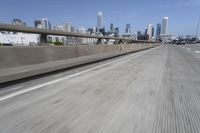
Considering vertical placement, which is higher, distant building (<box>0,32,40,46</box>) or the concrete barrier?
distant building (<box>0,32,40,46</box>)

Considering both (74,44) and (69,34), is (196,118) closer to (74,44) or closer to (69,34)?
(69,34)

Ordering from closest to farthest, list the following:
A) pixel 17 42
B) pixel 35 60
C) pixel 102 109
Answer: pixel 102 109, pixel 35 60, pixel 17 42

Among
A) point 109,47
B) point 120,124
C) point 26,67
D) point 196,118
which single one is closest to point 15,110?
point 120,124

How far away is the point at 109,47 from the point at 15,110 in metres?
10.7

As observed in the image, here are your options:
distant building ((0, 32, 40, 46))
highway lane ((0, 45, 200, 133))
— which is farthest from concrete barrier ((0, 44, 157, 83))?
distant building ((0, 32, 40, 46))

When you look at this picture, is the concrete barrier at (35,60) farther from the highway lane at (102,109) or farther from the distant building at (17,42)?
the distant building at (17,42)

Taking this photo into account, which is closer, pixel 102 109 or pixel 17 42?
pixel 102 109

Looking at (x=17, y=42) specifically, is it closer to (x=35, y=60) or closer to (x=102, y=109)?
(x=35, y=60)

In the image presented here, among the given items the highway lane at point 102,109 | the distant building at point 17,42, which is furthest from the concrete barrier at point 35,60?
the distant building at point 17,42

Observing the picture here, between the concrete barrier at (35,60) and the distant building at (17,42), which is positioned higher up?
the distant building at (17,42)

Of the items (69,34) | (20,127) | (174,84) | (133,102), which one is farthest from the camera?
(69,34)

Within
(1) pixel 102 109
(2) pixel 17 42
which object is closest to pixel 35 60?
(2) pixel 17 42

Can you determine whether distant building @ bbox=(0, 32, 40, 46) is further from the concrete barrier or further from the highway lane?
the highway lane

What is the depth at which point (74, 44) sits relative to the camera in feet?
27.2
